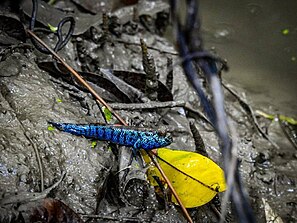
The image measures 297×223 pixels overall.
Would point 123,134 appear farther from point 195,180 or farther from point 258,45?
point 258,45

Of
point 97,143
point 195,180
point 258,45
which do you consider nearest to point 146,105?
point 97,143

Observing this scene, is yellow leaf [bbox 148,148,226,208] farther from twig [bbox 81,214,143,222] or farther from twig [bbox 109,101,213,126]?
twig [bbox 109,101,213,126]

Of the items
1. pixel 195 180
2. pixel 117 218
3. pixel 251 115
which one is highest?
pixel 251 115

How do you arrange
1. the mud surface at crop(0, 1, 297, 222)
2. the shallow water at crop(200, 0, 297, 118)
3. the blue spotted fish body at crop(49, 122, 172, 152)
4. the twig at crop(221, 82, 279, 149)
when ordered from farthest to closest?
1. the shallow water at crop(200, 0, 297, 118)
2. the twig at crop(221, 82, 279, 149)
3. the blue spotted fish body at crop(49, 122, 172, 152)
4. the mud surface at crop(0, 1, 297, 222)

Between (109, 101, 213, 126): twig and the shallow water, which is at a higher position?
the shallow water

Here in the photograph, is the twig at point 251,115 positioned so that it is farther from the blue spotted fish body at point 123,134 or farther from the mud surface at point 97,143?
the blue spotted fish body at point 123,134

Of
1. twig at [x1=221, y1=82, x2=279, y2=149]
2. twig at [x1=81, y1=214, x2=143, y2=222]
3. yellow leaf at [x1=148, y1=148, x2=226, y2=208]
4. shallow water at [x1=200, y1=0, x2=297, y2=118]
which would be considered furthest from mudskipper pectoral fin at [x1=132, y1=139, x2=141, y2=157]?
shallow water at [x1=200, y1=0, x2=297, y2=118]
